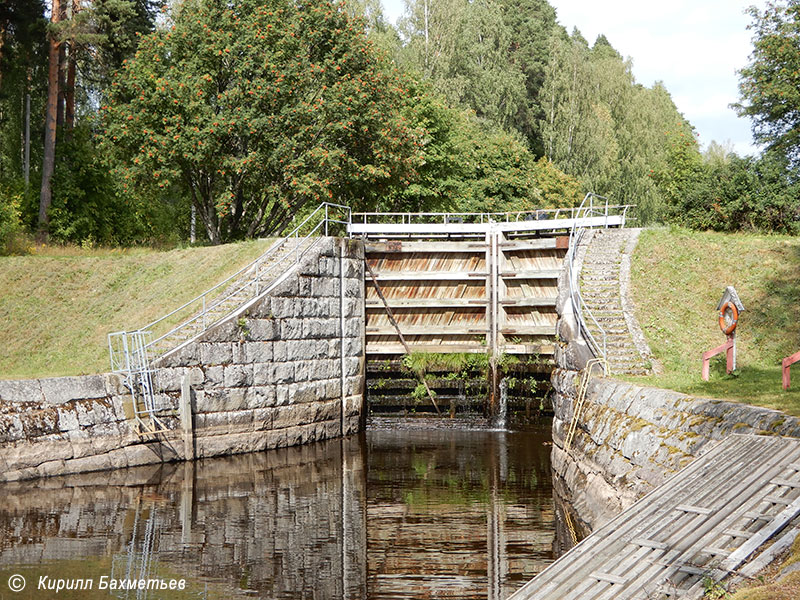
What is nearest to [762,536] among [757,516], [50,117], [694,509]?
[757,516]

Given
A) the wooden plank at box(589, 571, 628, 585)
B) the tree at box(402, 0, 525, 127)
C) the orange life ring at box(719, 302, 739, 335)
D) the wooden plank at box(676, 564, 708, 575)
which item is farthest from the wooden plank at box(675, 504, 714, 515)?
the tree at box(402, 0, 525, 127)

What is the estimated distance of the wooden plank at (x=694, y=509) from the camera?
743 centimetres

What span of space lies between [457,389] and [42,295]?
1185 centimetres

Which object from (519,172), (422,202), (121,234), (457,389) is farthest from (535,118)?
(457,389)

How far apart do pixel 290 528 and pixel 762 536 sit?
27.0ft

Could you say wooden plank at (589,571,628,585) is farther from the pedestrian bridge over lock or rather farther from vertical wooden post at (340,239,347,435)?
the pedestrian bridge over lock

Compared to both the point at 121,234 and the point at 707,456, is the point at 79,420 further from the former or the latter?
the point at 121,234

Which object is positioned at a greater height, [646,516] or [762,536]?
[762,536]

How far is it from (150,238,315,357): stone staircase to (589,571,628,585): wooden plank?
13.7 metres

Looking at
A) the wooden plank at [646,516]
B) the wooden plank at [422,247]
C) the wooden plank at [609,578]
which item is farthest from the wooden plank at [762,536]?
the wooden plank at [422,247]

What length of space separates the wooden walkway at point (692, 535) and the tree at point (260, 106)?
1909 centimetres

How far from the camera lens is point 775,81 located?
89.6 ft

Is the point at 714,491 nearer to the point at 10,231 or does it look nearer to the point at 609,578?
the point at 609,578

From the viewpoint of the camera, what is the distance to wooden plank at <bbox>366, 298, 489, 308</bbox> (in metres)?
24.4
